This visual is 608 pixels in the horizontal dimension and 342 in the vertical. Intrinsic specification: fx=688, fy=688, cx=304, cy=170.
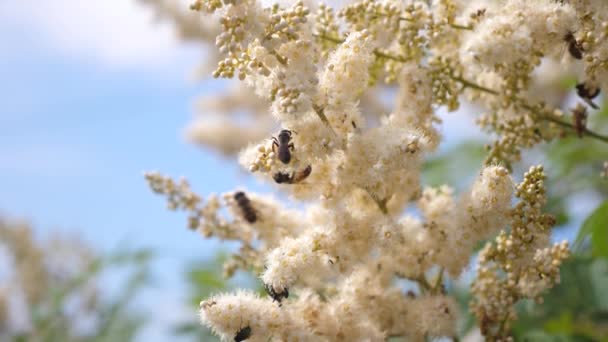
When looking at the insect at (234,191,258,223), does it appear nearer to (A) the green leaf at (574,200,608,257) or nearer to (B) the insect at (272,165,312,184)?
(B) the insect at (272,165,312,184)

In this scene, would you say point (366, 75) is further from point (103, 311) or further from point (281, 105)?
point (103, 311)

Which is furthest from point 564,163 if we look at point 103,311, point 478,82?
point 103,311

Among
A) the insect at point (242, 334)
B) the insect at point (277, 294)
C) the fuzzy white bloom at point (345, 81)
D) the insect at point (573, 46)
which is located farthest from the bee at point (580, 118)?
the insect at point (242, 334)

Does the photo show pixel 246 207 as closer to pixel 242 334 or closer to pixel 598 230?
pixel 242 334

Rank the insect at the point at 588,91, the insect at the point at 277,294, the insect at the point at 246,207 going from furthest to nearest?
1. the insect at the point at 246,207
2. the insect at the point at 588,91
3. the insect at the point at 277,294

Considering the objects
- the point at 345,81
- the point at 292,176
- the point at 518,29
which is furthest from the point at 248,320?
the point at 518,29

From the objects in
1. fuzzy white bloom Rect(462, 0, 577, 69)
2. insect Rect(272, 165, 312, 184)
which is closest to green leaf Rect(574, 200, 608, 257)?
fuzzy white bloom Rect(462, 0, 577, 69)

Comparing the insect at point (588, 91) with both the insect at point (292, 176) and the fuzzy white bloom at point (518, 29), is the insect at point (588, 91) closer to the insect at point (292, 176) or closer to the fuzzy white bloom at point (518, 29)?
the fuzzy white bloom at point (518, 29)
